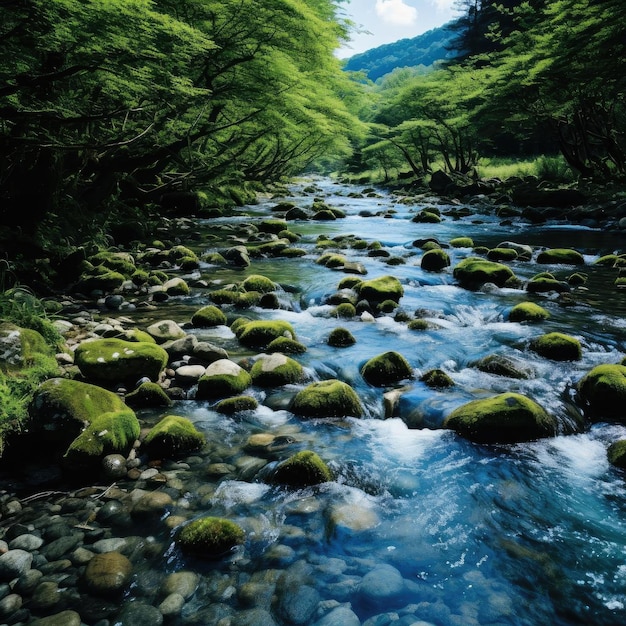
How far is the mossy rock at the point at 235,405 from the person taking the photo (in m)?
4.48

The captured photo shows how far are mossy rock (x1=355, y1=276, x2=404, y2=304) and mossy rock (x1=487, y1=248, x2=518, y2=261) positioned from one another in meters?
4.58

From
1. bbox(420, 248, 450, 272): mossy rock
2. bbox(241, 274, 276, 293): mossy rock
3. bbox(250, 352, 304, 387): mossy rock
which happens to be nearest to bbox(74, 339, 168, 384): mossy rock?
bbox(250, 352, 304, 387): mossy rock

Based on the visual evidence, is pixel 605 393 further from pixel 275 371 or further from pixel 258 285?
pixel 258 285

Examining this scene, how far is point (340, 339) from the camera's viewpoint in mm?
6453

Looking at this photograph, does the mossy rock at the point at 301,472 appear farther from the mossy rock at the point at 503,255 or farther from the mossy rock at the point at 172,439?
→ the mossy rock at the point at 503,255

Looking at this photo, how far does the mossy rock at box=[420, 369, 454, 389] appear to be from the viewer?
5.09m

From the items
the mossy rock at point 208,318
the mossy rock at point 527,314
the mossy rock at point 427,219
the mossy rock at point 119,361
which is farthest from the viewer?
the mossy rock at point 427,219

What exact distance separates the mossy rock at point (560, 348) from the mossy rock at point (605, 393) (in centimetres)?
96

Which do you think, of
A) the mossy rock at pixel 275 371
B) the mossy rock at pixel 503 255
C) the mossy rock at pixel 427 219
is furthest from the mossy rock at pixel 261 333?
the mossy rock at pixel 427 219

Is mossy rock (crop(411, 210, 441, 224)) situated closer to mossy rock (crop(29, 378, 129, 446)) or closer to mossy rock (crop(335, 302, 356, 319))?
mossy rock (crop(335, 302, 356, 319))

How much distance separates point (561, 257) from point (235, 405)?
9924 millimetres

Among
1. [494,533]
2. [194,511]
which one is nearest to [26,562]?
[194,511]

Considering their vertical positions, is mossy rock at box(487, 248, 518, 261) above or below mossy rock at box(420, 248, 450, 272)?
below

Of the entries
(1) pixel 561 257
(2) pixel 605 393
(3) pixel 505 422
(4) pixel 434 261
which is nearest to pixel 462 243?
(1) pixel 561 257
